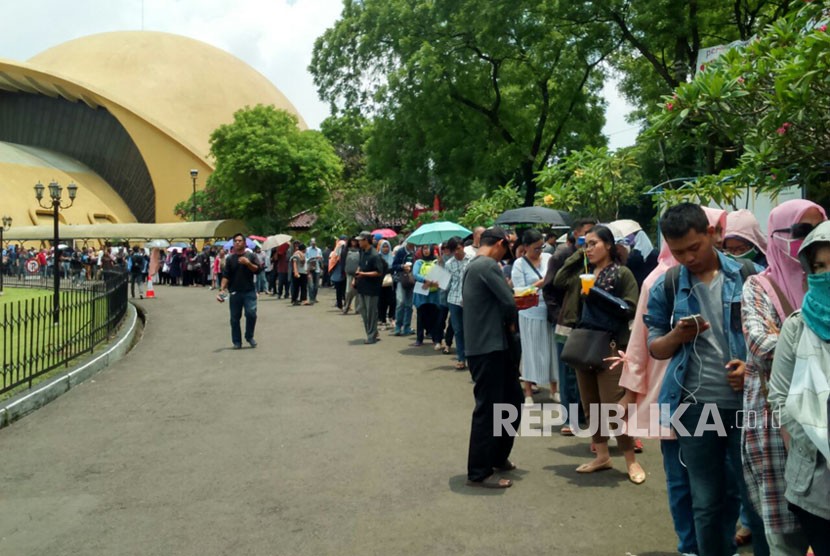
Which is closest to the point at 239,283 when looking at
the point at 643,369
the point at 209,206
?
the point at 643,369

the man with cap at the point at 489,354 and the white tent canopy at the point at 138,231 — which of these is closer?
the man with cap at the point at 489,354

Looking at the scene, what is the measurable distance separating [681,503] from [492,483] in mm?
1501

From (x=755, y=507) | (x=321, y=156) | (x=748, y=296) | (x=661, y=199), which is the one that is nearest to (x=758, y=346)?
(x=748, y=296)

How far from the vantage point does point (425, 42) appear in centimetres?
2219

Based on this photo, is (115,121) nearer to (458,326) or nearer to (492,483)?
(458,326)

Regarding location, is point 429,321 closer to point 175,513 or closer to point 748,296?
point 175,513

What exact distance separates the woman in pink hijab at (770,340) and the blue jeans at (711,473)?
0.35 m

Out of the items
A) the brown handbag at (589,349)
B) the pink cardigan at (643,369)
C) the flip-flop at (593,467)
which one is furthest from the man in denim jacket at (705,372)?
the flip-flop at (593,467)

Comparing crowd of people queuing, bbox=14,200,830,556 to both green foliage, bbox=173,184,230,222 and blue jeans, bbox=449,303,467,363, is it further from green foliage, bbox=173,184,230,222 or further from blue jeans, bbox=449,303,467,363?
green foliage, bbox=173,184,230,222

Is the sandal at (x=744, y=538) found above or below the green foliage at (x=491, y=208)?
below

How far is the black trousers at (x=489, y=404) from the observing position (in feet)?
17.0

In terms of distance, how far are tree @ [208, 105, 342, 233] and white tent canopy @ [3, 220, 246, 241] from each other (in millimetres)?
1337

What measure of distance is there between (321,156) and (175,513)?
37.8m

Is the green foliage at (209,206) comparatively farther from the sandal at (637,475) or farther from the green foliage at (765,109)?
the sandal at (637,475)
